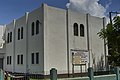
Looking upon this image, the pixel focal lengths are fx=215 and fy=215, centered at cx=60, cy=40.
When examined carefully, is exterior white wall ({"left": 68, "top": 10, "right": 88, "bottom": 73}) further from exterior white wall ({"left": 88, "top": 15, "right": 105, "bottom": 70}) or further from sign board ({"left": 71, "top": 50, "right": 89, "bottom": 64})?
exterior white wall ({"left": 88, "top": 15, "right": 105, "bottom": 70})

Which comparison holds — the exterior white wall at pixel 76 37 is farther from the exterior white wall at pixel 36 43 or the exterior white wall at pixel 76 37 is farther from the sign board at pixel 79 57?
the exterior white wall at pixel 36 43

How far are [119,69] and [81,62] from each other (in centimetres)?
1287

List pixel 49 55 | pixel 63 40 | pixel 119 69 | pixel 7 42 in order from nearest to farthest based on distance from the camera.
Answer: pixel 119 69 → pixel 49 55 → pixel 63 40 → pixel 7 42

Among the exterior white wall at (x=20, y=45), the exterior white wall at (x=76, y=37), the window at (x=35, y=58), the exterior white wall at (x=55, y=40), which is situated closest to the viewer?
the exterior white wall at (x=55, y=40)

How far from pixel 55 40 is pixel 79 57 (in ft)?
12.3

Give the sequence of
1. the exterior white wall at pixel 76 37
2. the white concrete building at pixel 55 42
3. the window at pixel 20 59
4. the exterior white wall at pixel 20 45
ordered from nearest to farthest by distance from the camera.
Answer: the white concrete building at pixel 55 42, the exterior white wall at pixel 76 37, the exterior white wall at pixel 20 45, the window at pixel 20 59

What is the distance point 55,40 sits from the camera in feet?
78.2

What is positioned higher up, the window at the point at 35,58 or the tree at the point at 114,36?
the tree at the point at 114,36

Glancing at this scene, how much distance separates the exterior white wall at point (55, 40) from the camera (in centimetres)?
2298

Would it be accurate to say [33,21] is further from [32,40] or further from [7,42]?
[7,42]

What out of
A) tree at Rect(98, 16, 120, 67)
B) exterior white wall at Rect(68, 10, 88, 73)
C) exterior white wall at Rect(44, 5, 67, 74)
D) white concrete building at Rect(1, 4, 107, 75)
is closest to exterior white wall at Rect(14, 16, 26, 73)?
white concrete building at Rect(1, 4, 107, 75)

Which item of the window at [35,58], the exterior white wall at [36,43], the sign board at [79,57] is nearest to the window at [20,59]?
the exterior white wall at [36,43]

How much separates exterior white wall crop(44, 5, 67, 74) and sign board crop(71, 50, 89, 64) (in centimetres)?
115

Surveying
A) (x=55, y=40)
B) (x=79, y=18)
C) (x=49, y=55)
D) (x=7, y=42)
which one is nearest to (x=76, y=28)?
(x=79, y=18)
